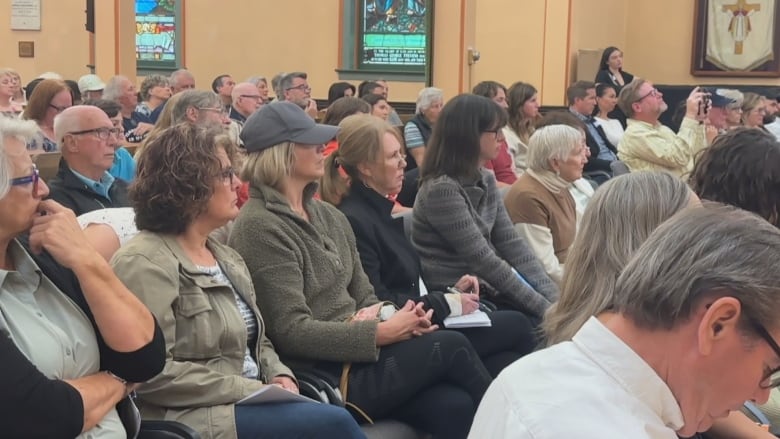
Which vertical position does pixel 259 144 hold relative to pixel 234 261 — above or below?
above

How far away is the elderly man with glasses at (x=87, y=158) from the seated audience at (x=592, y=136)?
3.70 meters

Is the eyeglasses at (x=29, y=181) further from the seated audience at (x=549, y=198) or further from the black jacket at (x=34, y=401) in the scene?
the seated audience at (x=549, y=198)

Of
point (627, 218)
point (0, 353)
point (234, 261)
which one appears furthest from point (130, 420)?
point (627, 218)

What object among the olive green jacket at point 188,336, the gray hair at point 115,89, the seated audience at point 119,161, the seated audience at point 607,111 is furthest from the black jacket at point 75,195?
the seated audience at point 607,111

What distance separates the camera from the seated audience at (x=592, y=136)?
766 cm

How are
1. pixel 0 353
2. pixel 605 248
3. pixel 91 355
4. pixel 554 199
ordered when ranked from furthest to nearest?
pixel 554 199, pixel 605 248, pixel 91 355, pixel 0 353

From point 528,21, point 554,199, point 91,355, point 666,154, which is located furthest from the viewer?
point 528,21

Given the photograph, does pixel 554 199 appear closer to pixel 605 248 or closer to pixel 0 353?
pixel 605 248

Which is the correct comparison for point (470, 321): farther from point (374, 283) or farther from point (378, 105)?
point (378, 105)

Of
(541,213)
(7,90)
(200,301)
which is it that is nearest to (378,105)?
(7,90)

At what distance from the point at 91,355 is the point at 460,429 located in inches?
53.5

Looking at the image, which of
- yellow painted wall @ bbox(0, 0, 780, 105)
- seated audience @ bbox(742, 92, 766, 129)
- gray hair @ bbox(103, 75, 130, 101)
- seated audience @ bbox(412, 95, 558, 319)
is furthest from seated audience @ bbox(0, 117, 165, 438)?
yellow painted wall @ bbox(0, 0, 780, 105)

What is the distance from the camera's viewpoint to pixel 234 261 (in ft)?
9.99

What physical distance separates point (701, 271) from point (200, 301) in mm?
1685
